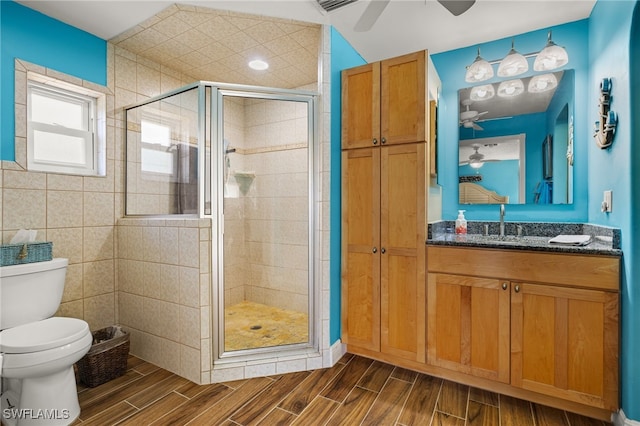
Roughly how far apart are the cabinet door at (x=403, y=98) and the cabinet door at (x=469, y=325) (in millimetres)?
962

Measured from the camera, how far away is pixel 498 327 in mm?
1824

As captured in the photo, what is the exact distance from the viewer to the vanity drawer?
1.58 meters

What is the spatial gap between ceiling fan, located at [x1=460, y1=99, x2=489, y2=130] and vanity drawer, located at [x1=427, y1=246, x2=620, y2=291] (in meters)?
1.13

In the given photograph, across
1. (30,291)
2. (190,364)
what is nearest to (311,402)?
(190,364)

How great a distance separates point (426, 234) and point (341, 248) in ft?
2.04

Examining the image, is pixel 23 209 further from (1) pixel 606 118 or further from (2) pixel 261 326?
(1) pixel 606 118

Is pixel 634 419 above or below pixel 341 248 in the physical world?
below

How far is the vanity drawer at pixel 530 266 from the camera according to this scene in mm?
1584

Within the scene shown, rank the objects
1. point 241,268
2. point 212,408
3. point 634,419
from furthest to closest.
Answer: point 241,268 < point 212,408 < point 634,419

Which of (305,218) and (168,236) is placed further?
(305,218)

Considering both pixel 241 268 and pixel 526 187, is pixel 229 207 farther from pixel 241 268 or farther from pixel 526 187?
pixel 526 187

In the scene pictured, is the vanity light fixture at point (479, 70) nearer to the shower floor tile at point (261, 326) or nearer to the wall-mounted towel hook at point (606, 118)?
the wall-mounted towel hook at point (606, 118)

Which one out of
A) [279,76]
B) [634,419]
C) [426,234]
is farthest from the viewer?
[279,76]

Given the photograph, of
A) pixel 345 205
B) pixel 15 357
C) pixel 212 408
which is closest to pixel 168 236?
pixel 15 357
